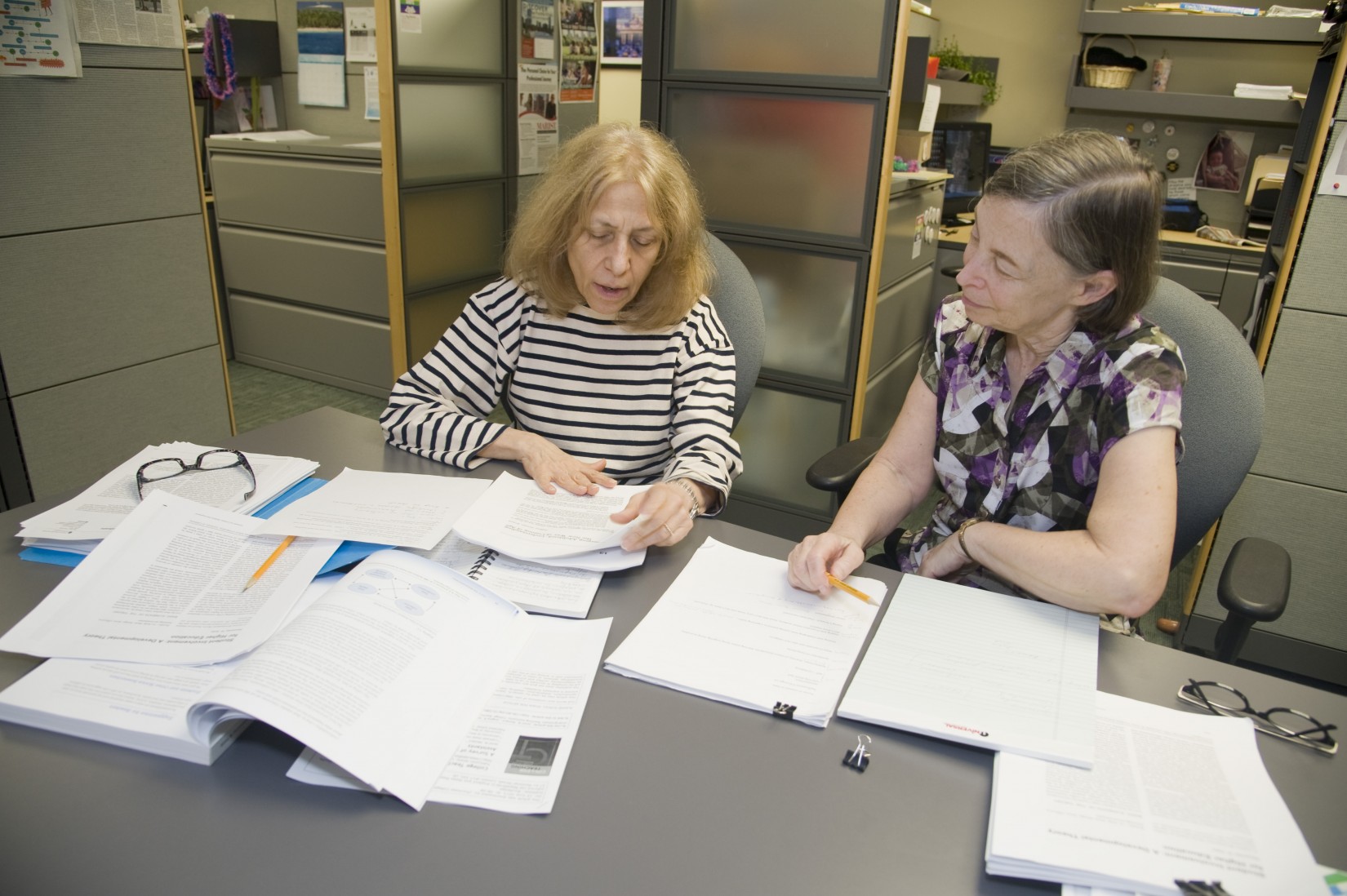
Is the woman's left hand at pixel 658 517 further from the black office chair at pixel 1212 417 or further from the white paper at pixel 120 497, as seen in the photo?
the black office chair at pixel 1212 417

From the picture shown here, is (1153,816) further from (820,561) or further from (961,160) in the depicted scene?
(961,160)

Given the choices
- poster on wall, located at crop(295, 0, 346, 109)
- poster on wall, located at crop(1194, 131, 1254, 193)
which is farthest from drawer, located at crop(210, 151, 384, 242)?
poster on wall, located at crop(1194, 131, 1254, 193)

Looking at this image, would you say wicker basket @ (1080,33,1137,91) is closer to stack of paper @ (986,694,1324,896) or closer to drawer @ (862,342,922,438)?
drawer @ (862,342,922,438)

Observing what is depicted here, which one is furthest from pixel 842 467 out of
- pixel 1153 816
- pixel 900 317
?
pixel 900 317

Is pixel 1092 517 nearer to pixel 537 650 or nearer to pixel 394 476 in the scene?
pixel 537 650

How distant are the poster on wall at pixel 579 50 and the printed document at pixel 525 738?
370 centimetres

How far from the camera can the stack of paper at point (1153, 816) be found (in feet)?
2.43

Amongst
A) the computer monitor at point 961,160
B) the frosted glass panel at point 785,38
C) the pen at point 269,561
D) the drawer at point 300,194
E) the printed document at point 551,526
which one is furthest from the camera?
the computer monitor at point 961,160

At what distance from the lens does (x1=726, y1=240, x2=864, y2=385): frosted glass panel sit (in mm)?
2666

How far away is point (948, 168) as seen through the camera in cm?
416

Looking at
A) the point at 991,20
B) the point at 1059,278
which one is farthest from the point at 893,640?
the point at 991,20

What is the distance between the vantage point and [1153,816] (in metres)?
0.80

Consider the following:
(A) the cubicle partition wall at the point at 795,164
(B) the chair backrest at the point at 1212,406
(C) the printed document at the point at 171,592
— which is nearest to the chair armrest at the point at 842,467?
(B) the chair backrest at the point at 1212,406

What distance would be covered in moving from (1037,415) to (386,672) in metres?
0.98
